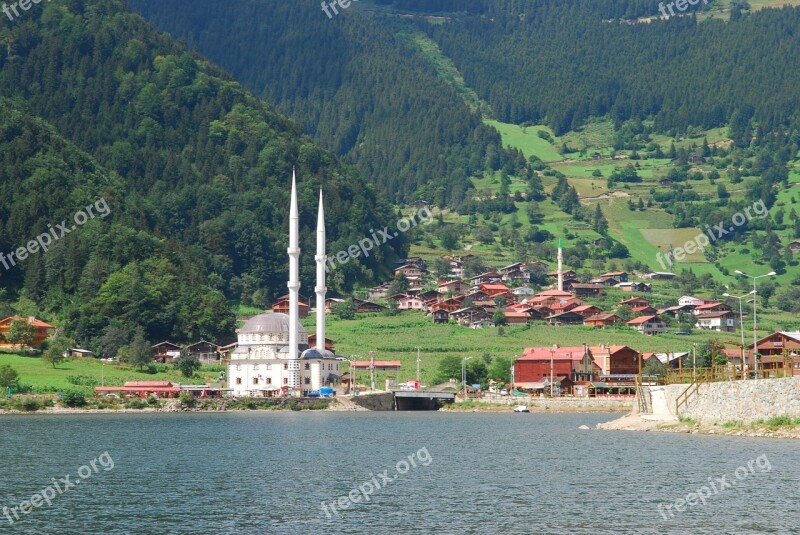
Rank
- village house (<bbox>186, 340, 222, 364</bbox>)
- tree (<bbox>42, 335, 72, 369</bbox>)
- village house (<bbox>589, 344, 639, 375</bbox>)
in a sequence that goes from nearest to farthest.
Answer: tree (<bbox>42, 335, 72, 369</bbox>), village house (<bbox>589, 344, 639, 375</bbox>), village house (<bbox>186, 340, 222, 364</bbox>)

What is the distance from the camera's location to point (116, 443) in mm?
75562

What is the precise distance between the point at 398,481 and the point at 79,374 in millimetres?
80782

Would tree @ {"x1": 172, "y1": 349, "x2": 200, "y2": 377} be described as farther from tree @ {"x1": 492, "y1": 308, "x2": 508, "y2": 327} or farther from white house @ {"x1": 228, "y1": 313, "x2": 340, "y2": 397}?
tree @ {"x1": 492, "y1": 308, "x2": 508, "y2": 327}

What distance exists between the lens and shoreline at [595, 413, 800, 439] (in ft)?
221

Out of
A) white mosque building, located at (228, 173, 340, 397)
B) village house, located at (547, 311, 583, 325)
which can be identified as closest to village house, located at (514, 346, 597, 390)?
white mosque building, located at (228, 173, 340, 397)

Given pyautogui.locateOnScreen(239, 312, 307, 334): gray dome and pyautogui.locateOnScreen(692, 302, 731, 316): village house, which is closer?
pyautogui.locateOnScreen(239, 312, 307, 334): gray dome

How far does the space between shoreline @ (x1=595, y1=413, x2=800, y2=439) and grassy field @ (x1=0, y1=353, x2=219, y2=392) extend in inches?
2129

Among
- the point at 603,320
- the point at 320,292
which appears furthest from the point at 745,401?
the point at 603,320

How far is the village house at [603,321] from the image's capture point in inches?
7239

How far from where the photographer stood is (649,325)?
181m

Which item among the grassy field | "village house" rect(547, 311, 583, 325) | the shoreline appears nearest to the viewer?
the shoreline

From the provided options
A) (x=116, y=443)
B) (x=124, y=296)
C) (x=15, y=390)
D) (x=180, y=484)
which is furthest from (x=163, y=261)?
(x=180, y=484)

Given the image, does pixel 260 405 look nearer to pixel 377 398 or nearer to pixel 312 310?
pixel 377 398

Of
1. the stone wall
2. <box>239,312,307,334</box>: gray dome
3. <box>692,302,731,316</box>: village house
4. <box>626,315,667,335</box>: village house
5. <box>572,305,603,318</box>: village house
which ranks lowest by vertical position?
the stone wall
